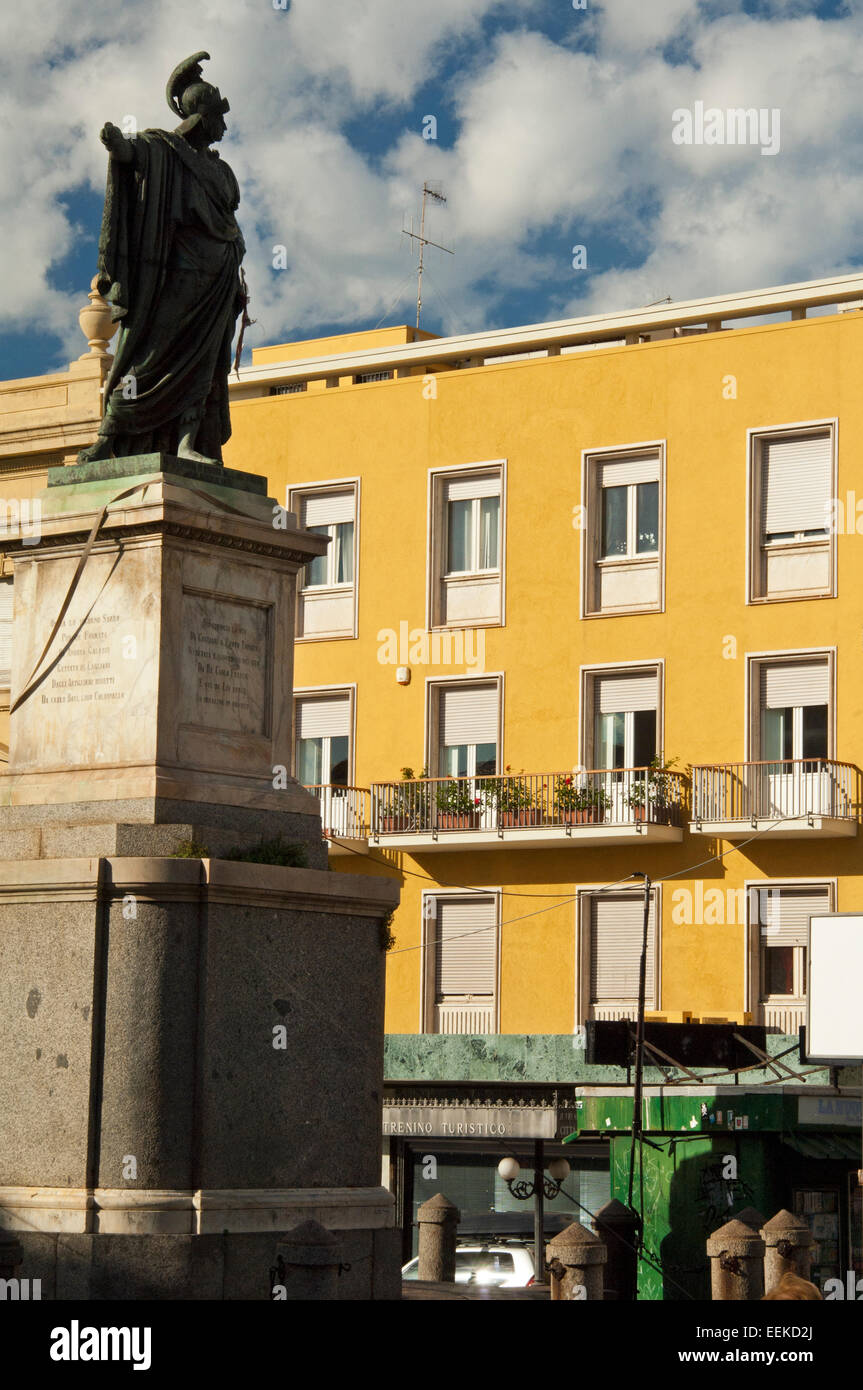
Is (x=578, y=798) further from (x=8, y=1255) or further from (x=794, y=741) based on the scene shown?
(x=8, y=1255)

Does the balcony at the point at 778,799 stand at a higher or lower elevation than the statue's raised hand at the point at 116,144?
lower

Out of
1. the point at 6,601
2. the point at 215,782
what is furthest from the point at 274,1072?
the point at 6,601

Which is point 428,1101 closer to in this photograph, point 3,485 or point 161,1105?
point 3,485

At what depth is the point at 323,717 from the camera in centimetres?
4403

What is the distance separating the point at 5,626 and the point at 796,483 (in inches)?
732

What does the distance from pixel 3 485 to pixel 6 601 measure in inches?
737

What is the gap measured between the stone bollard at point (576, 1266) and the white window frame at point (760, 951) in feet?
76.2

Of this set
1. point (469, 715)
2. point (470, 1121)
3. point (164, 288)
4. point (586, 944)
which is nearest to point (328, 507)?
point (469, 715)

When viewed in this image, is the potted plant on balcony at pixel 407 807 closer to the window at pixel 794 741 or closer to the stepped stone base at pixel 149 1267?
the window at pixel 794 741

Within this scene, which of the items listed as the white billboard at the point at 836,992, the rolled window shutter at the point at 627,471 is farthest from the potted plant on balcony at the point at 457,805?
the white billboard at the point at 836,992

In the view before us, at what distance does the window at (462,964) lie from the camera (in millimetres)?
41219

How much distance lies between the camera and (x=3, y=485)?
127 ft

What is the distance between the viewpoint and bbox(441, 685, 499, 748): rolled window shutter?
42.1 metres

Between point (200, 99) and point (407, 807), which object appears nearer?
point (200, 99)
